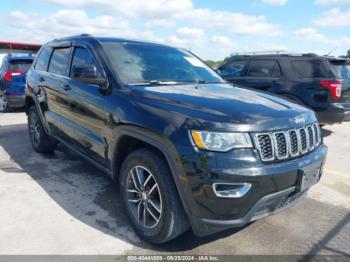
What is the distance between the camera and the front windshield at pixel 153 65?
11.7 feet

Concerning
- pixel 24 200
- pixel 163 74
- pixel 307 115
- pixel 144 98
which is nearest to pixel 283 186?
pixel 307 115

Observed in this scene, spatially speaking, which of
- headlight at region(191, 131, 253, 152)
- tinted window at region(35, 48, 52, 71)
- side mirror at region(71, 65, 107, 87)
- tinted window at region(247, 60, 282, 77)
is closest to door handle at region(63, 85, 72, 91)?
side mirror at region(71, 65, 107, 87)

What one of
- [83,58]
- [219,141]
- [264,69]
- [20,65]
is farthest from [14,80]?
[219,141]

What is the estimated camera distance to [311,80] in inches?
273

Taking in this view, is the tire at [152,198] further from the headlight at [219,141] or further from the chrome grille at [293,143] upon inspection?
the chrome grille at [293,143]

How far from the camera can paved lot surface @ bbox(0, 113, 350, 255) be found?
2.98 metres

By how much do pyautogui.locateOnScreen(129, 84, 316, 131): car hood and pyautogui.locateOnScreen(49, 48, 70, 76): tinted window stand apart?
1709 millimetres

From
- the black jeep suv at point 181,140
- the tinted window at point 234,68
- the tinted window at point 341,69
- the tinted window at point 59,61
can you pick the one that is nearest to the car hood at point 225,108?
the black jeep suv at point 181,140

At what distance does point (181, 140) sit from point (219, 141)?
0.93 feet

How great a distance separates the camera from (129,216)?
3.22m

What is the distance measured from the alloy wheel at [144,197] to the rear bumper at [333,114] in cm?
503

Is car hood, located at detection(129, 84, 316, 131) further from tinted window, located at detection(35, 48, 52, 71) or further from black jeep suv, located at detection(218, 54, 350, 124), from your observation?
black jeep suv, located at detection(218, 54, 350, 124)

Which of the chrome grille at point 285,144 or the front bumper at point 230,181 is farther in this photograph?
the chrome grille at point 285,144

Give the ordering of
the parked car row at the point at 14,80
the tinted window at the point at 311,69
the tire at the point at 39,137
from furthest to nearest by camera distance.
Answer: the parked car row at the point at 14,80 → the tinted window at the point at 311,69 → the tire at the point at 39,137
